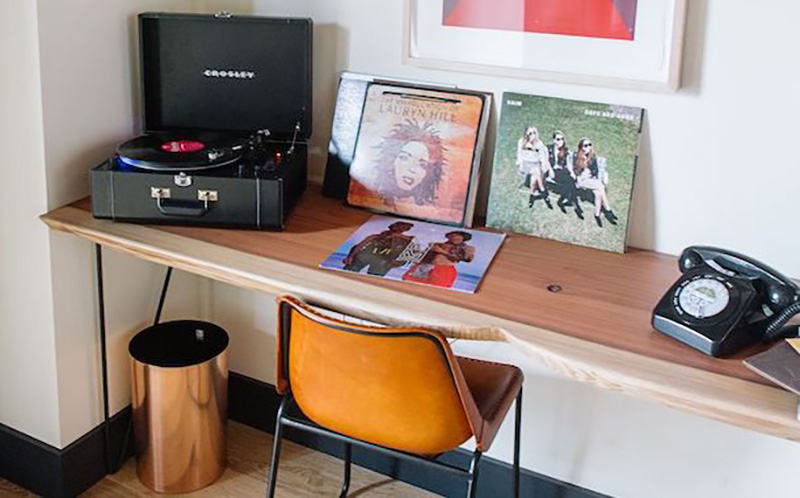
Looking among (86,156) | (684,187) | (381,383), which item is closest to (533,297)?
(381,383)

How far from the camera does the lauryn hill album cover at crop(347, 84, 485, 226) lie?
1973mm

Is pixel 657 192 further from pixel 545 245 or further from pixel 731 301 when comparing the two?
pixel 731 301

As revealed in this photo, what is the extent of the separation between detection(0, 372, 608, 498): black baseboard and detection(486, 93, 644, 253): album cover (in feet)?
2.00

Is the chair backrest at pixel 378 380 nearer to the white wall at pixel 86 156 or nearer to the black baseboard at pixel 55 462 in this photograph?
the white wall at pixel 86 156

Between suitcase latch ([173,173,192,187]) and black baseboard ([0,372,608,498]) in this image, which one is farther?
black baseboard ([0,372,608,498])

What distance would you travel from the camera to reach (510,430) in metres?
2.18

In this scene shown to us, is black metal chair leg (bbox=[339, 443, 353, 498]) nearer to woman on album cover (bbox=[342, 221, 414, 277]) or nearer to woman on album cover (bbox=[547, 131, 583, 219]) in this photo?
woman on album cover (bbox=[342, 221, 414, 277])

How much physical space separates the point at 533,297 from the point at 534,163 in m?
0.38

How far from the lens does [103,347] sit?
2205 millimetres

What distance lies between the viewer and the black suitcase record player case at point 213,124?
1.89 meters

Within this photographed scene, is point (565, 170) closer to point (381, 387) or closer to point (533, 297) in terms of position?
point (533, 297)

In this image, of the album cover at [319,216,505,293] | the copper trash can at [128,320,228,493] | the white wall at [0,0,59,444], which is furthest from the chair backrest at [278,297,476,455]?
the white wall at [0,0,59,444]

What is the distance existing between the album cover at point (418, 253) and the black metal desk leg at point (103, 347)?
0.61 meters

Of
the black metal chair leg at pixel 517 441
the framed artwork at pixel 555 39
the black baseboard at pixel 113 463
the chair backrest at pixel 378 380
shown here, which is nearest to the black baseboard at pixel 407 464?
the black baseboard at pixel 113 463
